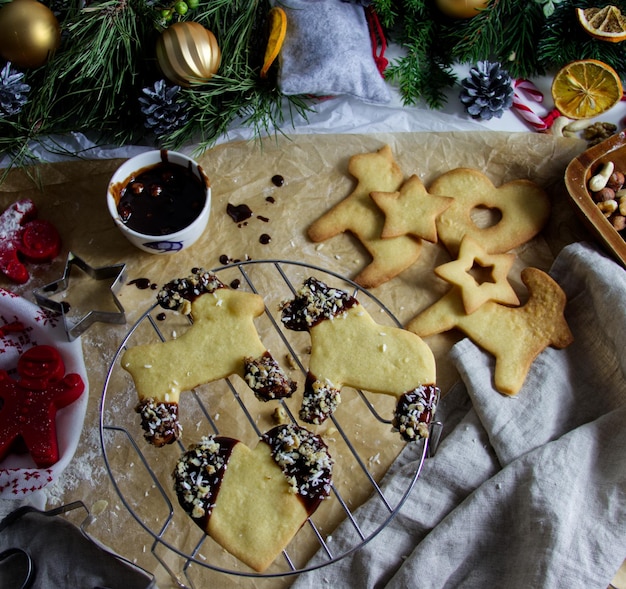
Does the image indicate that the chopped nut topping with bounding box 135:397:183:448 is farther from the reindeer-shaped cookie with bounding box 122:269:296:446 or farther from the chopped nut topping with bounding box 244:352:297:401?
the chopped nut topping with bounding box 244:352:297:401

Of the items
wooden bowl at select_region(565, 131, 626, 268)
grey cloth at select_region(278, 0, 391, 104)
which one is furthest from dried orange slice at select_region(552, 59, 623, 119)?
grey cloth at select_region(278, 0, 391, 104)

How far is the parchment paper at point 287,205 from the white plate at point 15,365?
48mm

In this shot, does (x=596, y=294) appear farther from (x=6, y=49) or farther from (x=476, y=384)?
(x=6, y=49)

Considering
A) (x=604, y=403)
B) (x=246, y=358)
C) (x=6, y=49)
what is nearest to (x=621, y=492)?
(x=604, y=403)

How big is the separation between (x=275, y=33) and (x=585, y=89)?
→ 982 millimetres

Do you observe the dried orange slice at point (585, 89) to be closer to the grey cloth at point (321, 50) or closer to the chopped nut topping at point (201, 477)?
the grey cloth at point (321, 50)

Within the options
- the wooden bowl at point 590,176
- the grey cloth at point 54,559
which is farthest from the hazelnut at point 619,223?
the grey cloth at point 54,559

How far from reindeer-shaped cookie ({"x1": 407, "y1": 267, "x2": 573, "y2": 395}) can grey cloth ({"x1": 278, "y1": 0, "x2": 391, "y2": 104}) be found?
2.35ft

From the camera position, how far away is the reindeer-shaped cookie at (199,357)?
141 centimetres

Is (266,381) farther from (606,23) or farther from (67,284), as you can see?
(606,23)

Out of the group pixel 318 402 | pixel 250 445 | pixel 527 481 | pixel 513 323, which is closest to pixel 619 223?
pixel 513 323

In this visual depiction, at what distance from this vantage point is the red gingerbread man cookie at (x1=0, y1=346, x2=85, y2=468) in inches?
65.0

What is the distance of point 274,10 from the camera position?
1835 millimetres

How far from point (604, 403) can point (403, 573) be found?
694 mm
